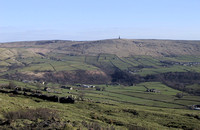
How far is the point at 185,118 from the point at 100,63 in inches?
5977

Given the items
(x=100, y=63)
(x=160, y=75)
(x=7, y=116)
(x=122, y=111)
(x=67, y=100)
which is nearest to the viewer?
(x=7, y=116)

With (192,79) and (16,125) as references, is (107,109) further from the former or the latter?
(192,79)

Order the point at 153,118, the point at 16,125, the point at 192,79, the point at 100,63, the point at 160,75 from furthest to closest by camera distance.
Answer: the point at 100,63, the point at 160,75, the point at 192,79, the point at 153,118, the point at 16,125

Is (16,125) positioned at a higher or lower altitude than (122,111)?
higher

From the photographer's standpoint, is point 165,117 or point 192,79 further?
point 192,79

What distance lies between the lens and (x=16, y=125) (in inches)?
875

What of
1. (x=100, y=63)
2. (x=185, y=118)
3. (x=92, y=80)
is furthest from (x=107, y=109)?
(x=100, y=63)

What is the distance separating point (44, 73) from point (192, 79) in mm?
86212

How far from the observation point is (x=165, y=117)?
37781 millimetres

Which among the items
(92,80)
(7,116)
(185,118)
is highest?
(7,116)

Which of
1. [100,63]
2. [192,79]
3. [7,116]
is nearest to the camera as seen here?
[7,116]

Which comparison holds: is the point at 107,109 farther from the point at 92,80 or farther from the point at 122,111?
the point at 92,80

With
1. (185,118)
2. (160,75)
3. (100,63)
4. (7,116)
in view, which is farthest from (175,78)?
(7,116)

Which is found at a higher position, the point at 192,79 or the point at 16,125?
the point at 16,125
